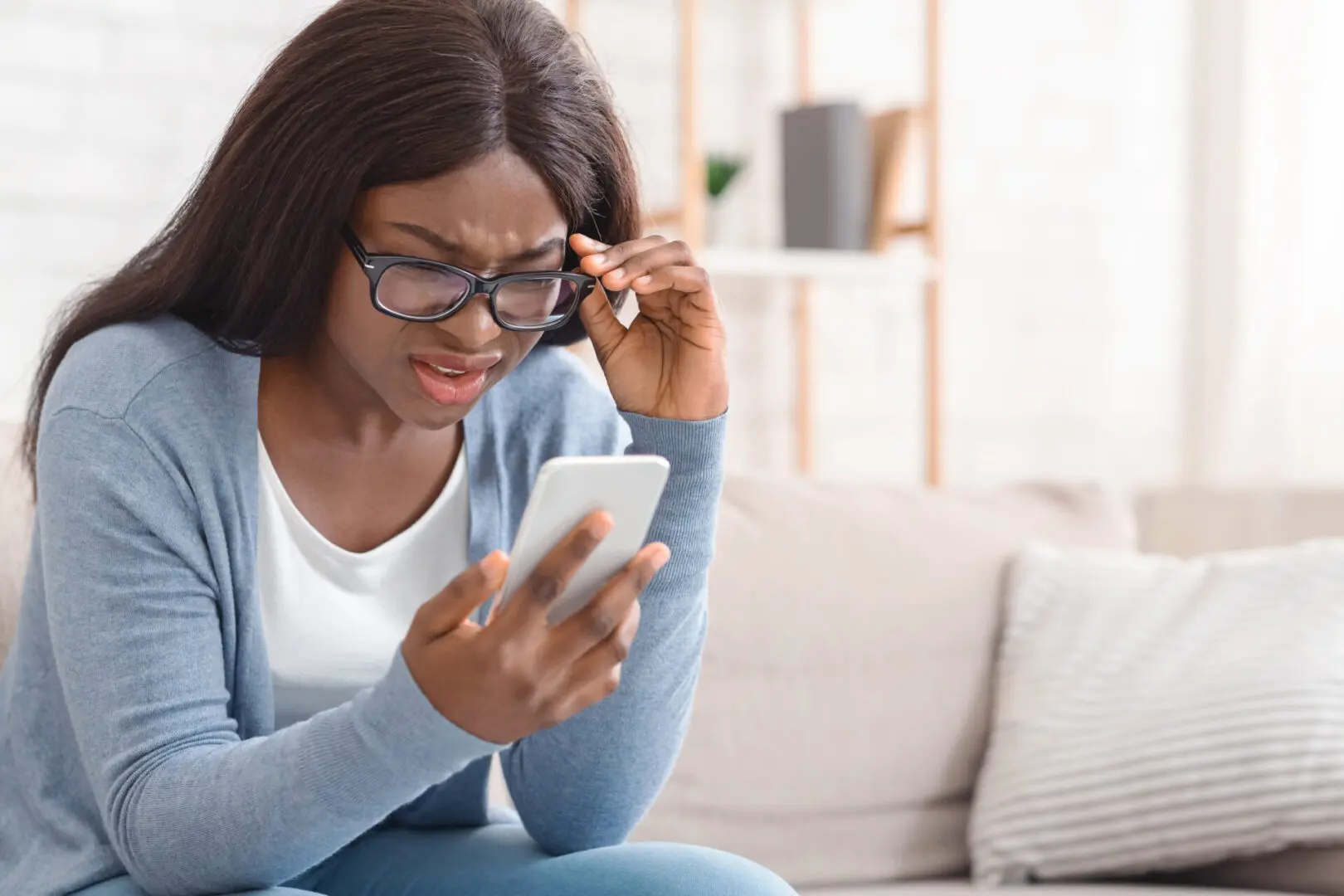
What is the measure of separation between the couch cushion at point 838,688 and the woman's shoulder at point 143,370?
635mm

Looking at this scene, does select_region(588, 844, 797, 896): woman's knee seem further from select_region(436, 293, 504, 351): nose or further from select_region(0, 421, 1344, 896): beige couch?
select_region(0, 421, 1344, 896): beige couch

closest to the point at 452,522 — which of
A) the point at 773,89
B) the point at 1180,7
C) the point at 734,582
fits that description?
the point at 734,582

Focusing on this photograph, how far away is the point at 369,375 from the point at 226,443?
11 cm

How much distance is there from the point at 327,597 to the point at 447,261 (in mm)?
284

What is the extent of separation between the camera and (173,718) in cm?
94

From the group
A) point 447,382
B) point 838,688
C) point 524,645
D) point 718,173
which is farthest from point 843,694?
point 718,173

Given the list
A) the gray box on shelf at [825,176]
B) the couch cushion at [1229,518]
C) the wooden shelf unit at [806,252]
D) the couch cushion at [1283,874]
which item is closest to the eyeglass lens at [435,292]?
the couch cushion at [1283,874]

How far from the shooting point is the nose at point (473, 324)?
975mm

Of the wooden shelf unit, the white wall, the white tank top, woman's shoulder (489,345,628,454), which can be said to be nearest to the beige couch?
woman's shoulder (489,345,628,454)

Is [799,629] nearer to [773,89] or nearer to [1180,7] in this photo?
[773,89]

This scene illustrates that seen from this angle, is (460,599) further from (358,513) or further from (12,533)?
(12,533)

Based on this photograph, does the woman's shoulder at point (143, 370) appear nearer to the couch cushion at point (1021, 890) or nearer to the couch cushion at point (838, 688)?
the couch cushion at point (838, 688)

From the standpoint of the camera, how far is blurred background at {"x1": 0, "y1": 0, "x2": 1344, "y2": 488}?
1.95 metres

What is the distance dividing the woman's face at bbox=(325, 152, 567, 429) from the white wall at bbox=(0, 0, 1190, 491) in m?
1.08
